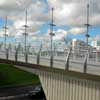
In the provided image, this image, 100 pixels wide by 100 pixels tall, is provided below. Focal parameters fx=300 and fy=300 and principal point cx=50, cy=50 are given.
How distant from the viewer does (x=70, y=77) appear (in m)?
17.4

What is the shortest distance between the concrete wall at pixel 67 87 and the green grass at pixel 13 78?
33.1m

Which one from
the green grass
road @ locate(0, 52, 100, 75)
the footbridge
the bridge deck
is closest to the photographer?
the bridge deck

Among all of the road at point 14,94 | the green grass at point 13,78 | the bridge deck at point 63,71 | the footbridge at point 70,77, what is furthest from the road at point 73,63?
the green grass at point 13,78

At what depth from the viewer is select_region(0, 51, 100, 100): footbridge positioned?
15875 mm

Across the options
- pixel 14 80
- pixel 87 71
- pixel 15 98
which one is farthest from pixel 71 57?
pixel 14 80

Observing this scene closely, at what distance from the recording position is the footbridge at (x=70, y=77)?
15.9 metres

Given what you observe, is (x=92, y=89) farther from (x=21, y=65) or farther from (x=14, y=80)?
(x=14, y=80)

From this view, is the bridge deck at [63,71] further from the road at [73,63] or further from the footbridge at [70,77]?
the road at [73,63]

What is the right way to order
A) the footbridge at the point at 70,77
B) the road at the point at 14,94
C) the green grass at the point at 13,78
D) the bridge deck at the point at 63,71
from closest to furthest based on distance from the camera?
the bridge deck at the point at 63,71 → the footbridge at the point at 70,77 → the road at the point at 14,94 → the green grass at the point at 13,78

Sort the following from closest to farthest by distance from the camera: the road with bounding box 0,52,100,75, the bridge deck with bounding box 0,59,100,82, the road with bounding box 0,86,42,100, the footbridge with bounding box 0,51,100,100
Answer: the bridge deck with bounding box 0,59,100,82, the footbridge with bounding box 0,51,100,100, the road with bounding box 0,52,100,75, the road with bounding box 0,86,42,100

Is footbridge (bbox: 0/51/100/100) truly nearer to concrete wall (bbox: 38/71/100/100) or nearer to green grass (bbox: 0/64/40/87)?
concrete wall (bbox: 38/71/100/100)

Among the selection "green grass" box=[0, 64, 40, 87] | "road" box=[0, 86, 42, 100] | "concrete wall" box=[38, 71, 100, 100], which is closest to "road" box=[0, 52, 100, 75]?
"concrete wall" box=[38, 71, 100, 100]

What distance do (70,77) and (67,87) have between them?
2.78 ft

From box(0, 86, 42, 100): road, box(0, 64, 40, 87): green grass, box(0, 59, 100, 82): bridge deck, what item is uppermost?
box(0, 59, 100, 82): bridge deck
